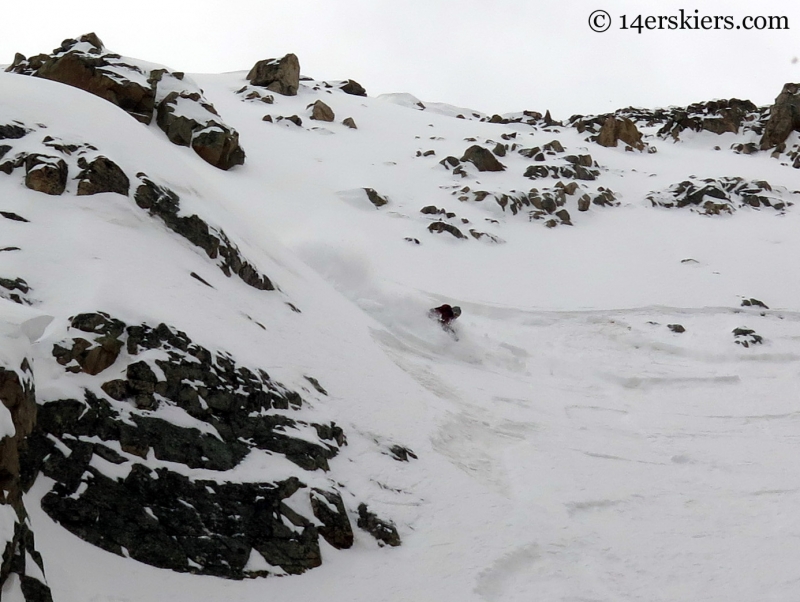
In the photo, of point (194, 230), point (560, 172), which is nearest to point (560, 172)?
point (560, 172)

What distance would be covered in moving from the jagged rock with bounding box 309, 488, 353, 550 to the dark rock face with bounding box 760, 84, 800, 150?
35.8 m

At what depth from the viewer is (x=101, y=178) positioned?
8328 mm

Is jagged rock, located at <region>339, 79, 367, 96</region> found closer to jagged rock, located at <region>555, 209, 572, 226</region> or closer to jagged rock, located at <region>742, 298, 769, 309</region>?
jagged rock, located at <region>555, 209, 572, 226</region>

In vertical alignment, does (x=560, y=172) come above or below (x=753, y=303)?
above

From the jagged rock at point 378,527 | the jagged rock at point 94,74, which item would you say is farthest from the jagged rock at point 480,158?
the jagged rock at point 378,527

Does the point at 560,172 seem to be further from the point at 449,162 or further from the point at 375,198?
the point at 375,198

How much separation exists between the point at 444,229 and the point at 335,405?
14.0 meters

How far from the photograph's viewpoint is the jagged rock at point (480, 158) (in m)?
28.7

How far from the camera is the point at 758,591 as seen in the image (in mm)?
6203

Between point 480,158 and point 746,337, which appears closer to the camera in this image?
point 746,337

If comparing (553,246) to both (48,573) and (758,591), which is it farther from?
(48,573)

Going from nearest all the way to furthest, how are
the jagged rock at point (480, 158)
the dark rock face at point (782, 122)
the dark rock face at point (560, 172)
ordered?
the dark rock face at point (560, 172)
the jagged rock at point (480, 158)
the dark rock face at point (782, 122)

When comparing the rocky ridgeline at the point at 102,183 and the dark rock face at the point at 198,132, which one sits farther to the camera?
the dark rock face at the point at 198,132

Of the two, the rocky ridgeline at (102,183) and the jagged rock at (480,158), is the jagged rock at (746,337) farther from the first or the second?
the jagged rock at (480,158)
